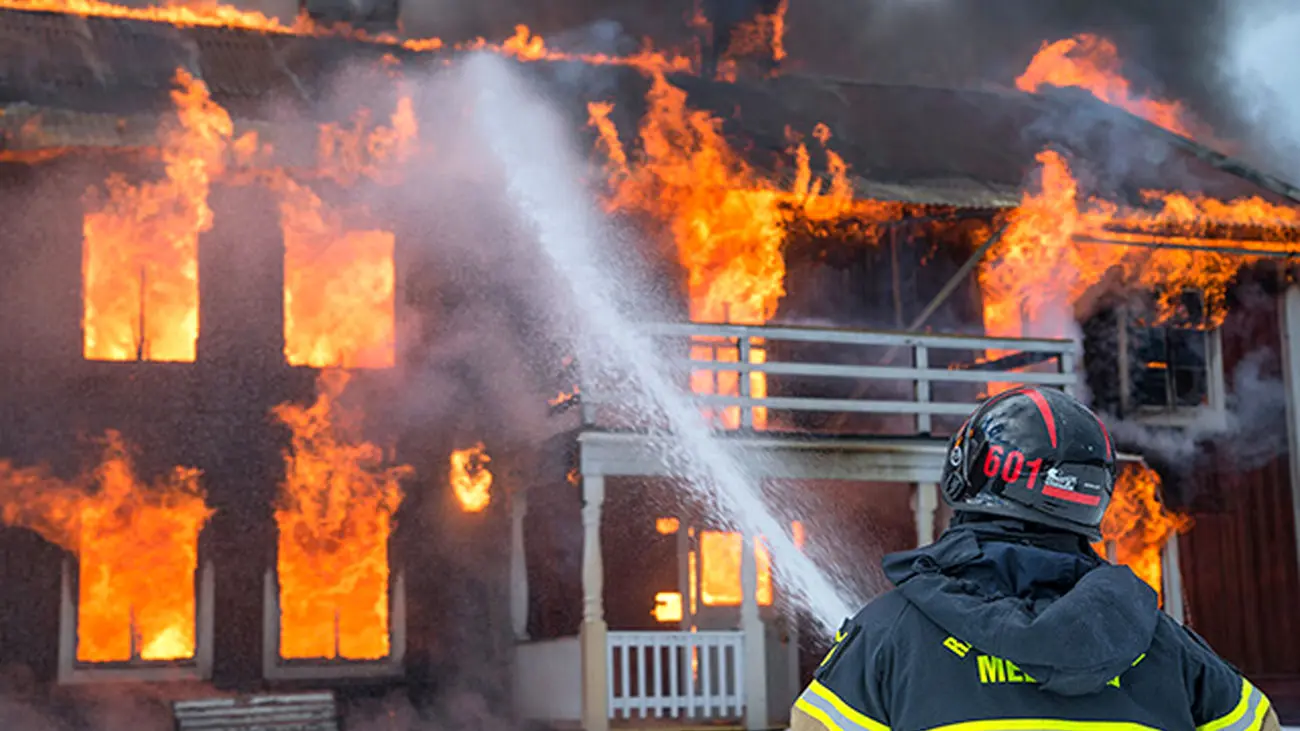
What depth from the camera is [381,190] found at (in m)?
14.6

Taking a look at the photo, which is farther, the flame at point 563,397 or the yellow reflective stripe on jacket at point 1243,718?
the flame at point 563,397

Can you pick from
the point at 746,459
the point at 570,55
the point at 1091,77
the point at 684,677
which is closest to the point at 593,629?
the point at 684,677

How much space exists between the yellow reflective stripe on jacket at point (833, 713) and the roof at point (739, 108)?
38.8 feet

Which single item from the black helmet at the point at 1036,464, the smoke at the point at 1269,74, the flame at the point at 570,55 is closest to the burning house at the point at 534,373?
the flame at the point at 570,55

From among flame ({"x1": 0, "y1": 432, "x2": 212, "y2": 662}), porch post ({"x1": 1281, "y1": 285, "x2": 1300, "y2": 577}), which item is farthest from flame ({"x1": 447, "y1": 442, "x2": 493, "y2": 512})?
porch post ({"x1": 1281, "y1": 285, "x2": 1300, "y2": 577})

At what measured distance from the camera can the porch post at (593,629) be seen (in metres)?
12.3

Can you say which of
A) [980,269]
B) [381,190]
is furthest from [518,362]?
[980,269]

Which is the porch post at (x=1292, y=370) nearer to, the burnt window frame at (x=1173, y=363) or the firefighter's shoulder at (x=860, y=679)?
the burnt window frame at (x=1173, y=363)

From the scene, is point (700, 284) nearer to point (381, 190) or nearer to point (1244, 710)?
point (381, 190)

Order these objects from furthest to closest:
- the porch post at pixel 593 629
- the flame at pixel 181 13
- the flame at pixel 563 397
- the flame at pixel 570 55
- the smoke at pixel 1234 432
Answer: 1. the flame at pixel 570 55
2. the smoke at pixel 1234 432
3. the flame at pixel 181 13
4. the flame at pixel 563 397
5. the porch post at pixel 593 629

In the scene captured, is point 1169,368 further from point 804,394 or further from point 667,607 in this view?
point 667,607

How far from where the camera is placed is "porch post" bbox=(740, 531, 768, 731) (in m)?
12.8

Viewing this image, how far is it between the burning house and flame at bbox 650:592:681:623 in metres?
0.04

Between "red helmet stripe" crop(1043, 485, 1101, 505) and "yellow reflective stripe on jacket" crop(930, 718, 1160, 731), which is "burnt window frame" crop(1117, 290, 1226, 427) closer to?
"red helmet stripe" crop(1043, 485, 1101, 505)
